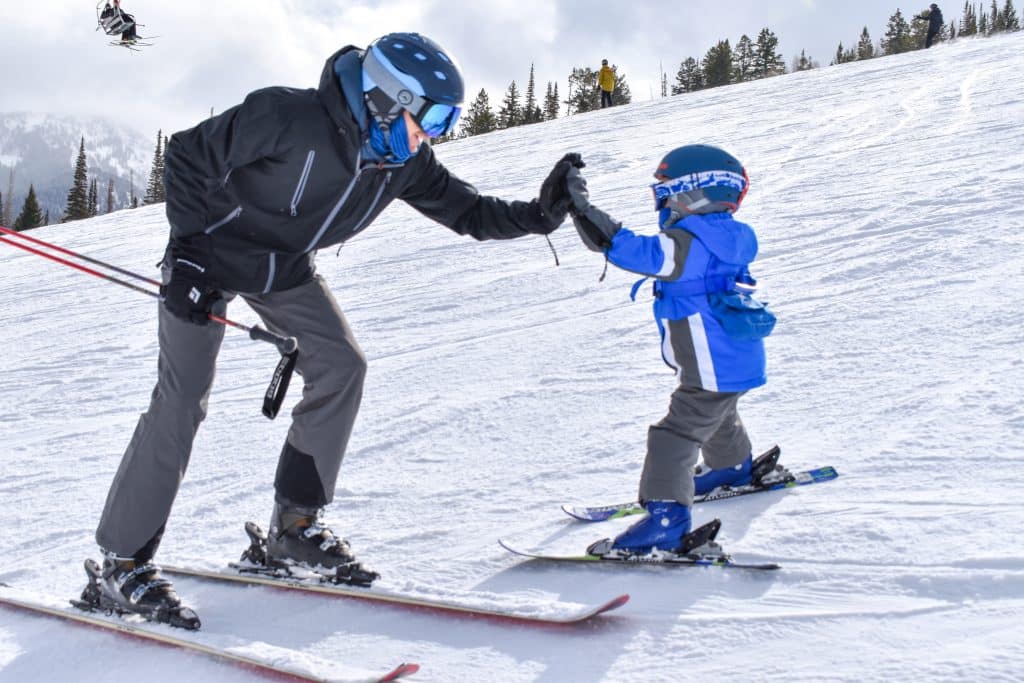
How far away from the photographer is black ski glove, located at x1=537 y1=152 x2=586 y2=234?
124 inches

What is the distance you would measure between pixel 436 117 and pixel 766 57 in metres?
53.9

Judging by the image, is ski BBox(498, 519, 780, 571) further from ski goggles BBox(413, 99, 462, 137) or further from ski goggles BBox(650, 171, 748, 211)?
ski goggles BBox(413, 99, 462, 137)

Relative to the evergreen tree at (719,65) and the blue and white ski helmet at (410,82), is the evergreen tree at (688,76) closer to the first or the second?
the evergreen tree at (719,65)

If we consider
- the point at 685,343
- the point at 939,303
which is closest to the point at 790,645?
the point at 685,343

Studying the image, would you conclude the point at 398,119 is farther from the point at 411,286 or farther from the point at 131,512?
the point at 411,286

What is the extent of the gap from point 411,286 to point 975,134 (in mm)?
7531

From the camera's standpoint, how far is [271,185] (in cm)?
266

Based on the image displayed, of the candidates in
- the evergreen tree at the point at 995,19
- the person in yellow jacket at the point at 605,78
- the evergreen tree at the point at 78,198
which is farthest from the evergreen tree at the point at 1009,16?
the evergreen tree at the point at 78,198

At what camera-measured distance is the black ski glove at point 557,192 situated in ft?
10.4

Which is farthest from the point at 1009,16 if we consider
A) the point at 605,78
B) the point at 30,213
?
the point at 30,213

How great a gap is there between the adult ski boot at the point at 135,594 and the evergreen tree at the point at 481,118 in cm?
4732

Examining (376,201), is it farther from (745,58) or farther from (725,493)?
(745,58)

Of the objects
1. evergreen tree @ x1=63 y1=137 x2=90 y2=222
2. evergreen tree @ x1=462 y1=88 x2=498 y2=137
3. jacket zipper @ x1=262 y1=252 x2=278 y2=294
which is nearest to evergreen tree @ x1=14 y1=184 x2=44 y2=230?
evergreen tree @ x1=63 y1=137 x2=90 y2=222

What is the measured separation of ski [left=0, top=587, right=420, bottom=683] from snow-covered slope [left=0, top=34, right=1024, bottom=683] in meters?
0.04
